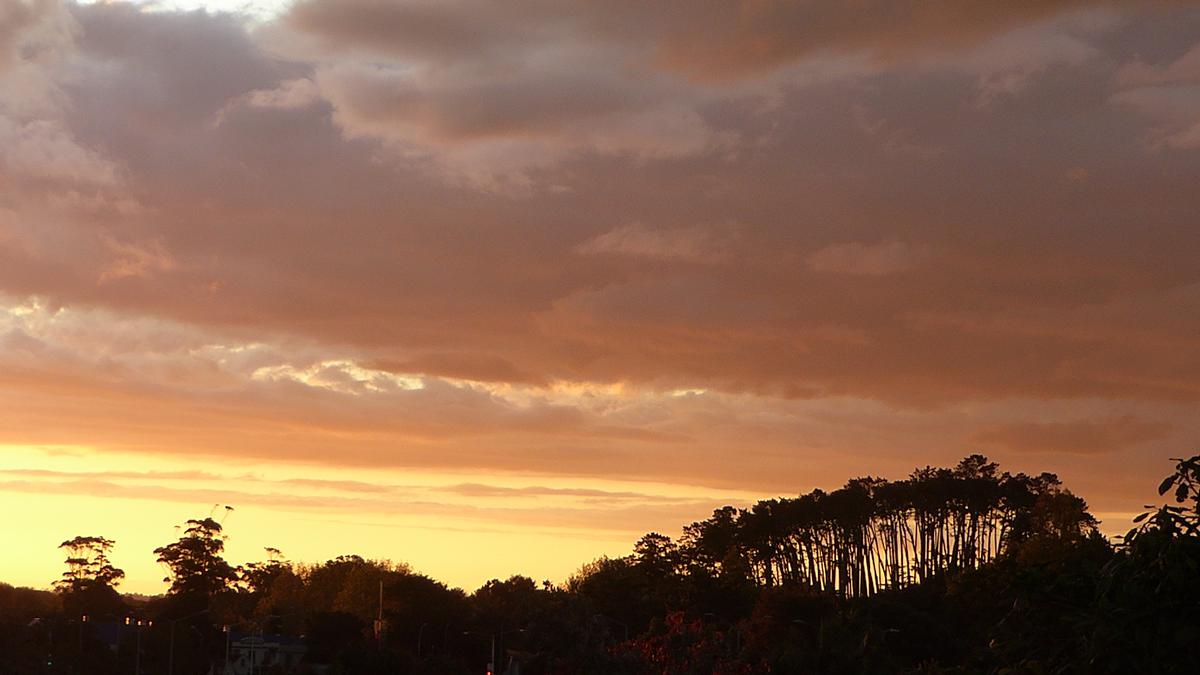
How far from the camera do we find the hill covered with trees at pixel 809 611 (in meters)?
14.3

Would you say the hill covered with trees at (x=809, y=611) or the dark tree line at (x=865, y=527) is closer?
the hill covered with trees at (x=809, y=611)

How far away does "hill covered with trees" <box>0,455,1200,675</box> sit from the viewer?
14336 mm

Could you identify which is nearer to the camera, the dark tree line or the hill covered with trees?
the hill covered with trees

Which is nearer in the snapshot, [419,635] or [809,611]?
[809,611]

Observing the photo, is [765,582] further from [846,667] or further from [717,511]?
[846,667]

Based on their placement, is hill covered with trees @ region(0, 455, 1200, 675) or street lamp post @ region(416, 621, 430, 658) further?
street lamp post @ region(416, 621, 430, 658)

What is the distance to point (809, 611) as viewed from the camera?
113000 millimetres

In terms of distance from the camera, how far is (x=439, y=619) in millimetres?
171375

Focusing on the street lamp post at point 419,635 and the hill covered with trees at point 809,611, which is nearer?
the hill covered with trees at point 809,611

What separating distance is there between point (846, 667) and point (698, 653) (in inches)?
508

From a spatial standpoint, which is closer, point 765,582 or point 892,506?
point 892,506

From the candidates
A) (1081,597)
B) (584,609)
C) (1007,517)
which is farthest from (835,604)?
(1081,597)

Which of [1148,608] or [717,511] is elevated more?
[717,511]

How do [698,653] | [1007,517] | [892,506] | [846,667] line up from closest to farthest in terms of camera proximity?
1. [846,667]
2. [698,653]
3. [1007,517]
4. [892,506]
